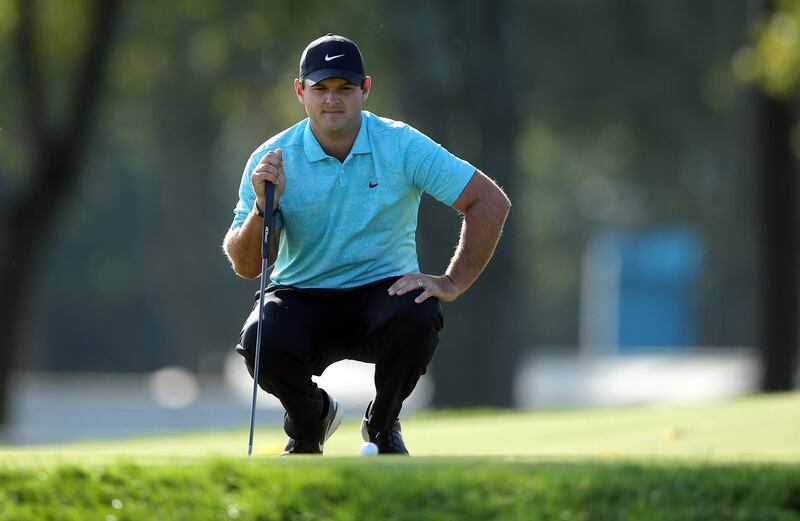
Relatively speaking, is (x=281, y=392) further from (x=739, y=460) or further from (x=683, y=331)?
(x=683, y=331)

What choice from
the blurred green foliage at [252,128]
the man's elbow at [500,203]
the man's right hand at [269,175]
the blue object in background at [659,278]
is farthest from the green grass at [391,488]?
the blue object in background at [659,278]

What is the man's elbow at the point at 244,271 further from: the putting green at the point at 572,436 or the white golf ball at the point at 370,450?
the putting green at the point at 572,436

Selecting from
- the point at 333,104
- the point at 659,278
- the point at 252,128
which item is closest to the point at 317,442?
the point at 333,104

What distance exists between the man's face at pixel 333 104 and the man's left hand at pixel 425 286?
26.2 inches

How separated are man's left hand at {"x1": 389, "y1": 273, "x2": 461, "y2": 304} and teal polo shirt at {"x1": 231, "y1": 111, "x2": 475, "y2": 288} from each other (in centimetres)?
20

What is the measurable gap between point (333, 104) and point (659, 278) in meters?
42.4

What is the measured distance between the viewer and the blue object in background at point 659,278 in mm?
47781

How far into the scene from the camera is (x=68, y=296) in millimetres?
49031

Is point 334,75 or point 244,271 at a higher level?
point 334,75

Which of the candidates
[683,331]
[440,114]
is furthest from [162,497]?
[683,331]

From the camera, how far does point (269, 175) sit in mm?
6668

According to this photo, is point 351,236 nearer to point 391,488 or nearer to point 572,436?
point 391,488

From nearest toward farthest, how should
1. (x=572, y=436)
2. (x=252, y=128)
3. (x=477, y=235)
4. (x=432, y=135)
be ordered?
(x=477, y=235) < (x=572, y=436) < (x=432, y=135) < (x=252, y=128)

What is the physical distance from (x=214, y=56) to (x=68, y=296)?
1849 centimetres
